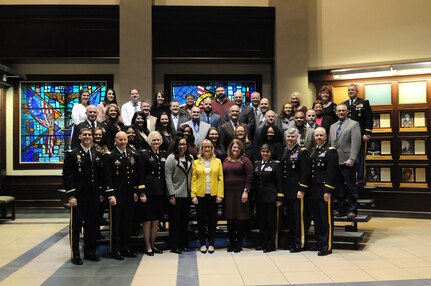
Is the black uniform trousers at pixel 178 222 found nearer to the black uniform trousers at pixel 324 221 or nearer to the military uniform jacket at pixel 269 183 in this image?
the military uniform jacket at pixel 269 183

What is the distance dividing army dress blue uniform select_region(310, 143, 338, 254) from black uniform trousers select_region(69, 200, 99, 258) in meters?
3.10

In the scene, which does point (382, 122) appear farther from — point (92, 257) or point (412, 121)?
point (92, 257)

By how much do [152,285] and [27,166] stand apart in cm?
694

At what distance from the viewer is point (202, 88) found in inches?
436

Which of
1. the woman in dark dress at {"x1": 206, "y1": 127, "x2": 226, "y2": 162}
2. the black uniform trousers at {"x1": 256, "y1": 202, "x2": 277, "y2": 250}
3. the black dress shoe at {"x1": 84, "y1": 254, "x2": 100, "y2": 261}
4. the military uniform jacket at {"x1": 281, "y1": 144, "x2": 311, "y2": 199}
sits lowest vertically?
the black dress shoe at {"x1": 84, "y1": 254, "x2": 100, "y2": 261}

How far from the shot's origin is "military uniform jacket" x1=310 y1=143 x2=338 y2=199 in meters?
6.46

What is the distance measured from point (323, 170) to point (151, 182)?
2.47m

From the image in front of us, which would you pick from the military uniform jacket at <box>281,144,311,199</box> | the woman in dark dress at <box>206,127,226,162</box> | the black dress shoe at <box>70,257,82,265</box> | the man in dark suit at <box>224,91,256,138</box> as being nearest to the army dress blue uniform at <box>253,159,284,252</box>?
the military uniform jacket at <box>281,144,311,199</box>

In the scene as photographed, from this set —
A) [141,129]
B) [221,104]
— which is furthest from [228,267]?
[221,104]

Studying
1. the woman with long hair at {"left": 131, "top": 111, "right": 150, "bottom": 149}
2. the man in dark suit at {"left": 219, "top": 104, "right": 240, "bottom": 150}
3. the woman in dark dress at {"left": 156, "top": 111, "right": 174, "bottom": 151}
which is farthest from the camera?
the man in dark suit at {"left": 219, "top": 104, "right": 240, "bottom": 150}

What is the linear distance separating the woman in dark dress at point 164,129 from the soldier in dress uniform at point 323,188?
224 cm

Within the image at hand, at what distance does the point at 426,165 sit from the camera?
981 centimetres

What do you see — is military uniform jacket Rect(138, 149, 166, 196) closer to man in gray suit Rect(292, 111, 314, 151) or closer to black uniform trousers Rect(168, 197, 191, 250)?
black uniform trousers Rect(168, 197, 191, 250)

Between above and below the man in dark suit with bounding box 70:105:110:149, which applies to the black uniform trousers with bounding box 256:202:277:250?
below
